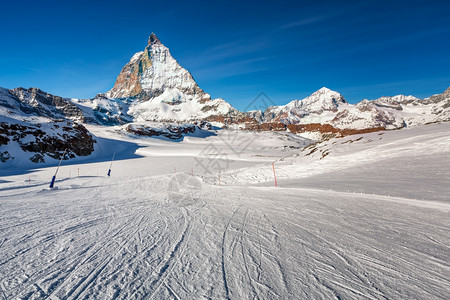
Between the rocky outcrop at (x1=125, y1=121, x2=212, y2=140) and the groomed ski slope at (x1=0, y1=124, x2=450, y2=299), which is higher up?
the rocky outcrop at (x1=125, y1=121, x2=212, y2=140)

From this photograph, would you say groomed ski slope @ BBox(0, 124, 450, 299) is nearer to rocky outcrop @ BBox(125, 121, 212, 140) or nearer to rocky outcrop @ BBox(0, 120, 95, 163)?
rocky outcrop @ BBox(0, 120, 95, 163)

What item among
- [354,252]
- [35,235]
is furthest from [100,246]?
[354,252]

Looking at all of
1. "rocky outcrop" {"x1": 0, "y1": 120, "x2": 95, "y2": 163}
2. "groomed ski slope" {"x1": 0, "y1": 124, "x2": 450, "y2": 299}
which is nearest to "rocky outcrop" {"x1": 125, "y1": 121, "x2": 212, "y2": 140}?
"rocky outcrop" {"x1": 0, "y1": 120, "x2": 95, "y2": 163}

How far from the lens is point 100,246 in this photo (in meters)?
3.93

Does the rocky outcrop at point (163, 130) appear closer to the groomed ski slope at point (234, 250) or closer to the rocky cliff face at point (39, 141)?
the rocky cliff face at point (39, 141)

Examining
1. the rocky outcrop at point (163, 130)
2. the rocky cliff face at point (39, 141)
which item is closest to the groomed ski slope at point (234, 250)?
the rocky cliff face at point (39, 141)

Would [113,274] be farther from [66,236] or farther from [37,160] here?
[37,160]

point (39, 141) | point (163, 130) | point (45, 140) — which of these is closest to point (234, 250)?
point (39, 141)

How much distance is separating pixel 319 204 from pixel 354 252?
11.5 feet

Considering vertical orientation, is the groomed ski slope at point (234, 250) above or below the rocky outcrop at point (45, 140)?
below

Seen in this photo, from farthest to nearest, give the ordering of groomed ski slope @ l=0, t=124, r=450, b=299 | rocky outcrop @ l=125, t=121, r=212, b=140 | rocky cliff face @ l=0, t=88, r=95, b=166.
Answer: rocky outcrop @ l=125, t=121, r=212, b=140 → rocky cliff face @ l=0, t=88, r=95, b=166 → groomed ski slope @ l=0, t=124, r=450, b=299

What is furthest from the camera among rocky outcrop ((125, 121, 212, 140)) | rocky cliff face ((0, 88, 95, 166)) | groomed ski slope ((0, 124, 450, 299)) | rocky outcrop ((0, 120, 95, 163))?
rocky outcrop ((125, 121, 212, 140))

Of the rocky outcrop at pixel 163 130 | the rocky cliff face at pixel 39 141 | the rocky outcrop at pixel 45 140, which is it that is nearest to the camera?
the rocky cliff face at pixel 39 141

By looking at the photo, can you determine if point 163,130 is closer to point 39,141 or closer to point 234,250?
point 39,141
